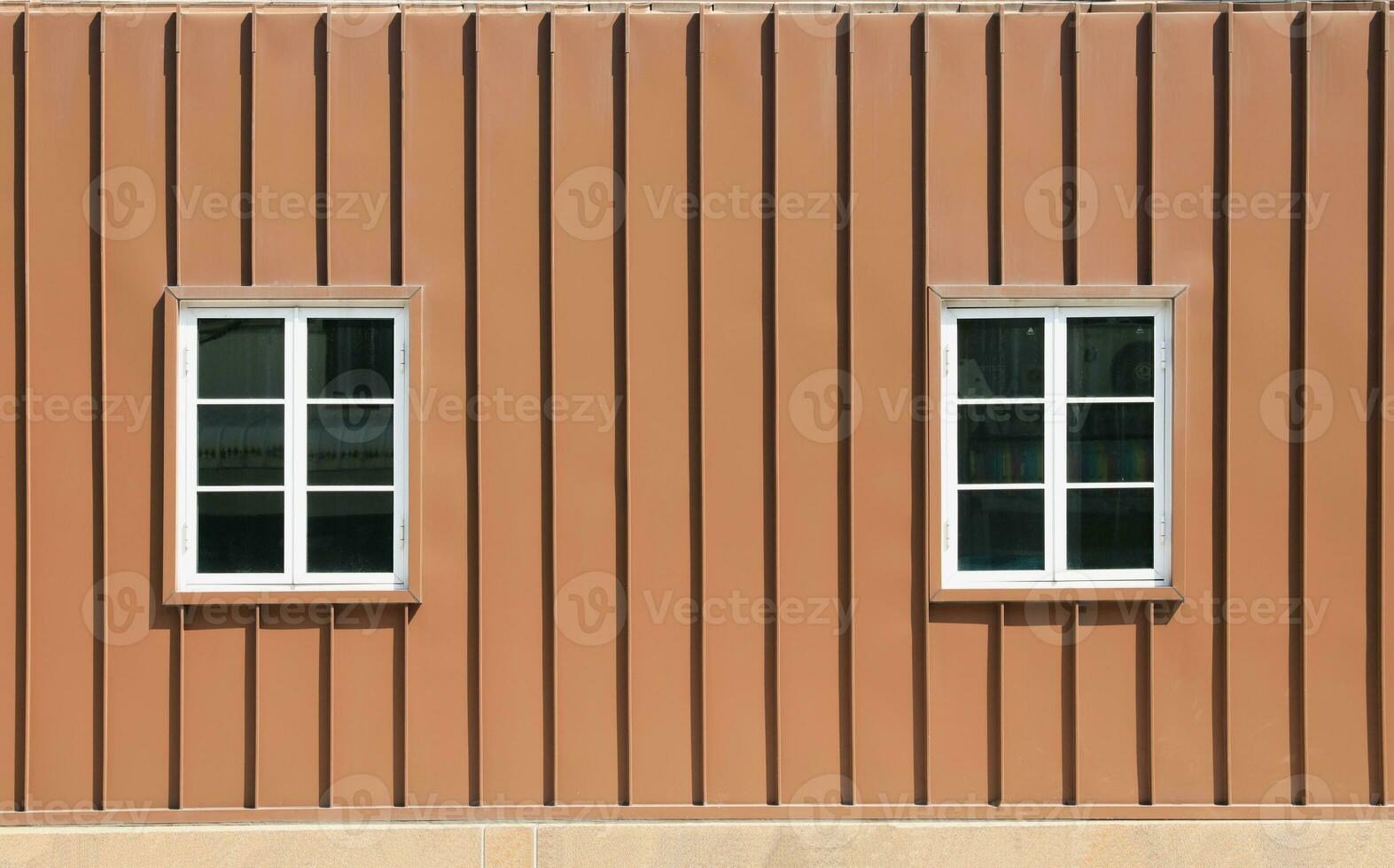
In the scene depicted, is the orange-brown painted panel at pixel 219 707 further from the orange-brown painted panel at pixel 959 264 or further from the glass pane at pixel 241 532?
the orange-brown painted panel at pixel 959 264

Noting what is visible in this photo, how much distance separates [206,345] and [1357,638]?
5.63m

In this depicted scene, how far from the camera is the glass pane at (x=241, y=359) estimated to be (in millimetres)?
4664

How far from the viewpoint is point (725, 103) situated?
184 inches

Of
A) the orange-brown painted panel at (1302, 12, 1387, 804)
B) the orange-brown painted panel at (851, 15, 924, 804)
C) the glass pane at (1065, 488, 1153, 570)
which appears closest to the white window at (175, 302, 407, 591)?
the orange-brown painted panel at (851, 15, 924, 804)

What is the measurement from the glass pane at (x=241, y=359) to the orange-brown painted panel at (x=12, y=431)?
84 centimetres

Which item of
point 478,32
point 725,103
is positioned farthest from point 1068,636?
point 478,32

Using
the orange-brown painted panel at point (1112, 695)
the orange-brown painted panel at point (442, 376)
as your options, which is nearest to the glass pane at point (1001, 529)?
the orange-brown painted panel at point (1112, 695)

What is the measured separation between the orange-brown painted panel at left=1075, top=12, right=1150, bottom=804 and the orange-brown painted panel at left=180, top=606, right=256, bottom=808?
3.87 meters

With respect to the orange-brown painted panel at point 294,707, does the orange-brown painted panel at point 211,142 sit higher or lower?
higher

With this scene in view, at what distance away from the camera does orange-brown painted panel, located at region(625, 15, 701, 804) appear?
4.63 m

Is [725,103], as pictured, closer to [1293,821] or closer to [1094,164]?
[1094,164]

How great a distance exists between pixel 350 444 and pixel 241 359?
654 millimetres

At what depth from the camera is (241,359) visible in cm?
467

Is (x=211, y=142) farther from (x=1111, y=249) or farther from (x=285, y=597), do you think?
A: (x=1111, y=249)
